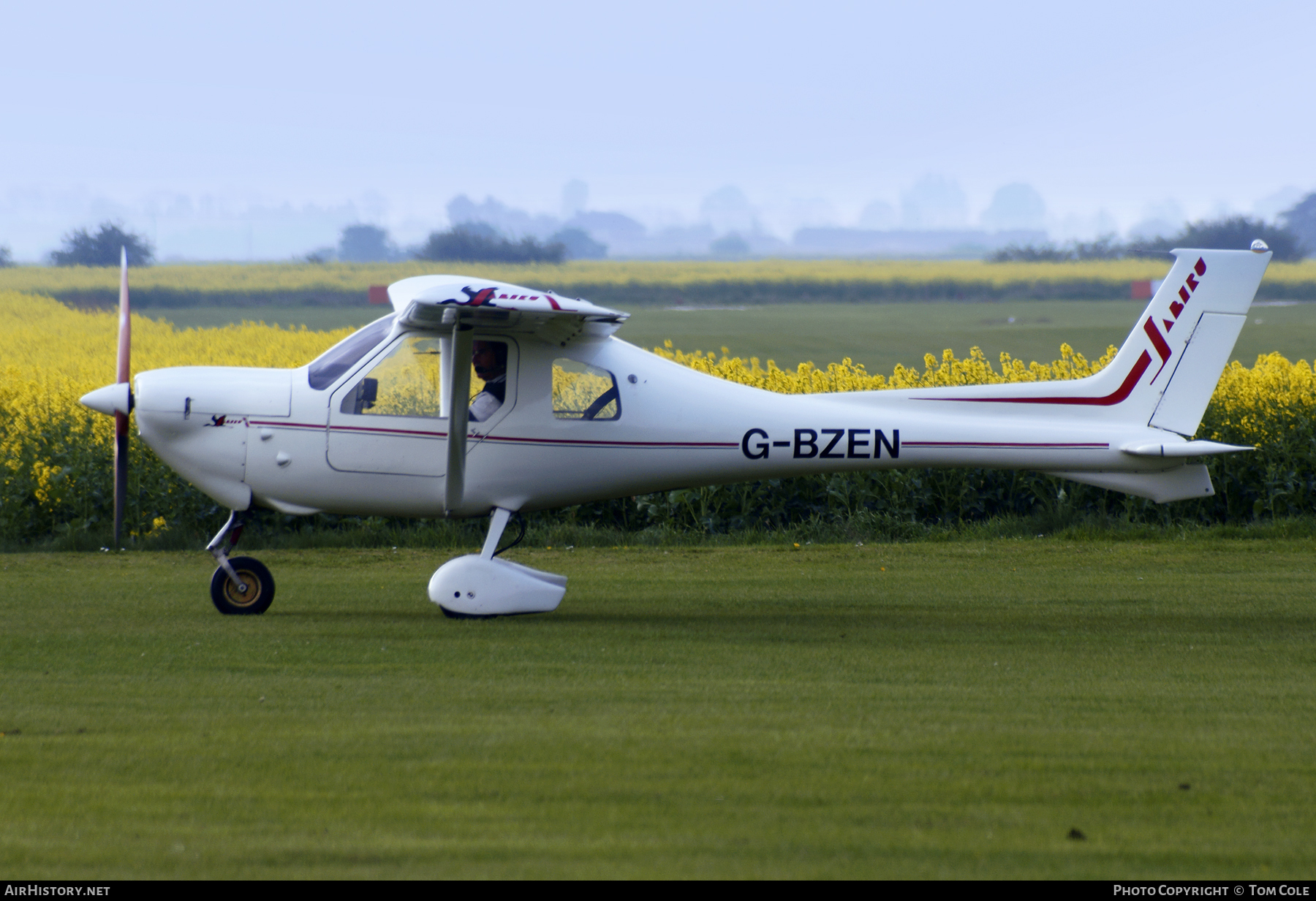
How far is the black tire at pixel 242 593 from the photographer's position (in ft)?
32.4

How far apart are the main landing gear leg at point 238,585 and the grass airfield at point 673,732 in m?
0.22

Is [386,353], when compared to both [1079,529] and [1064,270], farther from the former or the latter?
[1064,270]

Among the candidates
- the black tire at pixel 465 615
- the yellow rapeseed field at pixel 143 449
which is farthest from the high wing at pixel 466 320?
the yellow rapeseed field at pixel 143 449

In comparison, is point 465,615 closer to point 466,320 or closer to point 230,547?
point 230,547

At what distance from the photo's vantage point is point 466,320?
29.9ft

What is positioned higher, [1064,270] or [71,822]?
[1064,270]

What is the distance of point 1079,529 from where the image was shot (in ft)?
45.3

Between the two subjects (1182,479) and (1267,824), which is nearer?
(1267,824)

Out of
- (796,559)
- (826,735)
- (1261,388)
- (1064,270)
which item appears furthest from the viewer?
(1064,270)

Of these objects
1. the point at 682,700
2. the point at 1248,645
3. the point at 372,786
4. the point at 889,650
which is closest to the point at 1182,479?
the point at 1248,645

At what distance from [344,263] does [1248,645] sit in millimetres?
29382

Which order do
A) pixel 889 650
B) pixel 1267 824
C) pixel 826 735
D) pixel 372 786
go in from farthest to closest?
pixel 889 650 < pixel 826 735 < pixel 372 786 < pixel 1267 824

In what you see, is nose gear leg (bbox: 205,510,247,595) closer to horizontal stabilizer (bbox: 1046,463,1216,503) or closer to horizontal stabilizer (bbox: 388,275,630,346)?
horizontal stabilizer (bbox: 388,275,630,346)

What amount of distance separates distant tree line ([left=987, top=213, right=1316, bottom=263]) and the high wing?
17.0 m
